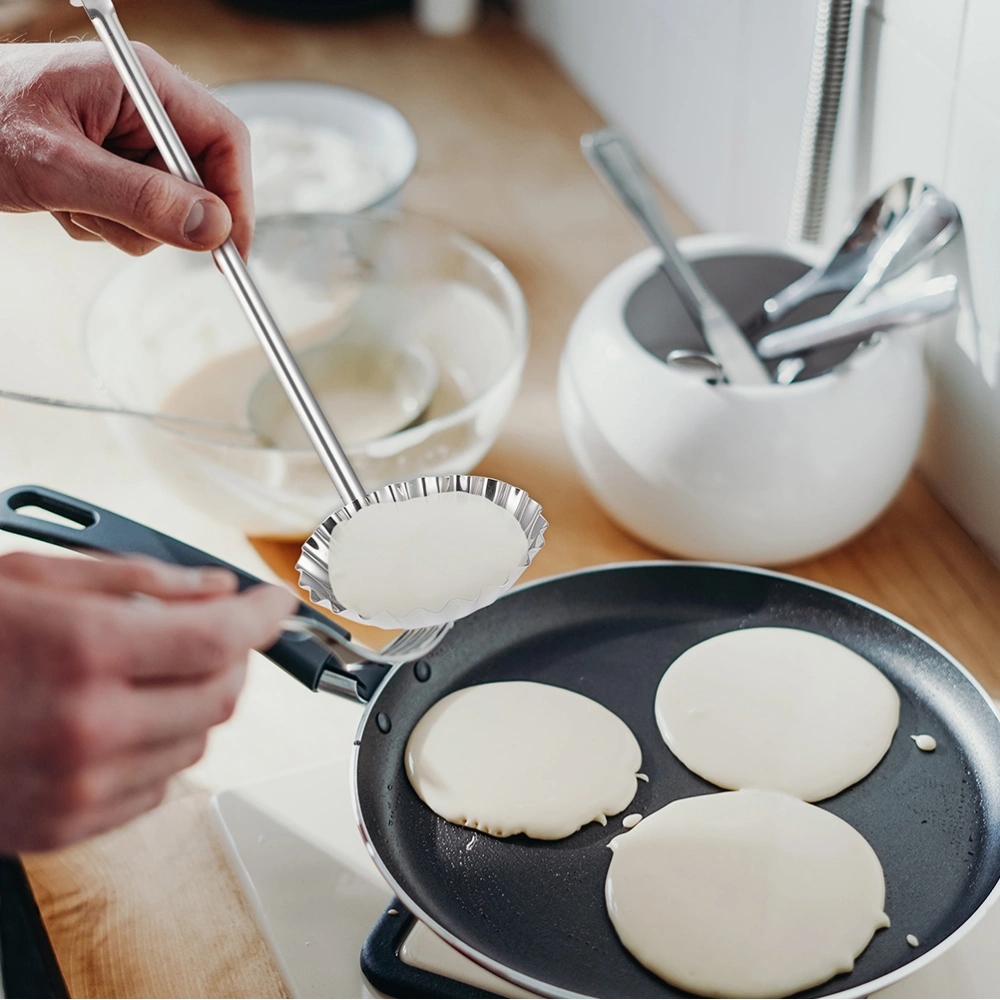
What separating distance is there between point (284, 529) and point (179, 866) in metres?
0.24

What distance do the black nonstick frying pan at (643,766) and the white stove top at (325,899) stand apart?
3 cm

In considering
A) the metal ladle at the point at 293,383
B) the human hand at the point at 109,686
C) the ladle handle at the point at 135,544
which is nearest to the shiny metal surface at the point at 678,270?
the metal ladle at the point at 293,383

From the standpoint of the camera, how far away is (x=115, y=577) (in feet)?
1.28

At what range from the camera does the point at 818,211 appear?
2.88 ft

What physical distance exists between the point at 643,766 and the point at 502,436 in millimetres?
367

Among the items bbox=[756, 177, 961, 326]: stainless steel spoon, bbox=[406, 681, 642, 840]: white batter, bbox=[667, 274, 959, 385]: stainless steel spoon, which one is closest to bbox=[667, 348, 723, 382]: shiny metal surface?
bbox=[667, 274, 959, 385]: stainless steel spoon

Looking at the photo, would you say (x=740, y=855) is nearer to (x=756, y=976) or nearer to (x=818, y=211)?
(x=756, y=976)

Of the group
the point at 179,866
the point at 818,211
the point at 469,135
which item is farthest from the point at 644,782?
the point at 469,135

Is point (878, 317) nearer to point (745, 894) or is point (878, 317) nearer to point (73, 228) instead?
point (745, 894)

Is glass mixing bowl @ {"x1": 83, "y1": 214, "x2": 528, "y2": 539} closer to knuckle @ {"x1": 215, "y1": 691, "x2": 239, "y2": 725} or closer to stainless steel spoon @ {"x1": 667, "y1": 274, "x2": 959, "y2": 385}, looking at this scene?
stainless steel spoon @ {"x1": 667, "y1": 274, "x2": 959, "y2": 385}

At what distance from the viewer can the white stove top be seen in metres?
0.54

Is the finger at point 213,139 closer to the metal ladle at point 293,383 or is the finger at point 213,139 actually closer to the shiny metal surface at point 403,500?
the metal ladle at point 293,383

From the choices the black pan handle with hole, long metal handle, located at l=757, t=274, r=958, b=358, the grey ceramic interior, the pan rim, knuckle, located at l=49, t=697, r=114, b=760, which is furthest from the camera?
the grey ceramic interior

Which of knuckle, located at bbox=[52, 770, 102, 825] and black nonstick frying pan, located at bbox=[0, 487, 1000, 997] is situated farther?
black nonstick frying pan, located at bbox=[0, 487, 1000, 997]
